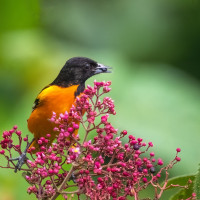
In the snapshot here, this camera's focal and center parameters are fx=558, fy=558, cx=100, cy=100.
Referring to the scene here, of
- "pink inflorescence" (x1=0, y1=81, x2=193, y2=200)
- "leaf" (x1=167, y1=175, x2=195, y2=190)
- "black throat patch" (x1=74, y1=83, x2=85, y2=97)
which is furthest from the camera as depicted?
"black throat patch" (x1=74, y1=83, x2=85, y2=97)

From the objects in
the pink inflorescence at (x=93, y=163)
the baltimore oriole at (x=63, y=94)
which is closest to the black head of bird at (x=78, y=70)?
the baltimore oriole at (x=63, y=94)

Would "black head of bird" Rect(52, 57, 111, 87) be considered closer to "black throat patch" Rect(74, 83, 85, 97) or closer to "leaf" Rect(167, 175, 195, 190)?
"black throat patch" Rect(74, 83, 85, 97)

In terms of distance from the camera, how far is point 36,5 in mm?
5992

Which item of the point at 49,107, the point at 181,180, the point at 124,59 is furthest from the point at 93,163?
the point at 124,59

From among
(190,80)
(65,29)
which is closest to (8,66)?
(190,80)

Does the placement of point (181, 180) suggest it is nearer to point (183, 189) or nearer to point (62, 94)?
point (183, 189)

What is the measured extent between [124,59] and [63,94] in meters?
3.73

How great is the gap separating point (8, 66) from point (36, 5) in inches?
30.8

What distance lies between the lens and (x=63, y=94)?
3959 mm

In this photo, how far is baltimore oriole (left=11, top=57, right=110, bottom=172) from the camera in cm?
387

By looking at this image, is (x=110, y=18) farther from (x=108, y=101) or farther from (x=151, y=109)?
(x=108, y=101)

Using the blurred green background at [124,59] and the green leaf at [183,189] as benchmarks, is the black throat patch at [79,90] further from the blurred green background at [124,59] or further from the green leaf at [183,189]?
the green leaf at [183,189]

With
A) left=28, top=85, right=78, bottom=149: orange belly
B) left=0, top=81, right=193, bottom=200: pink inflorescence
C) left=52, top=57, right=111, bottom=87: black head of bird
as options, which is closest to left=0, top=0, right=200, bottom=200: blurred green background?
left=28, top=85, right=78, bottom=149: orange belly

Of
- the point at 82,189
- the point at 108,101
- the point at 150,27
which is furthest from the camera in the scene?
the point at 150,27
